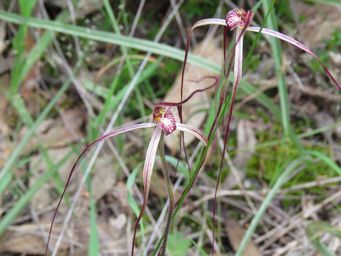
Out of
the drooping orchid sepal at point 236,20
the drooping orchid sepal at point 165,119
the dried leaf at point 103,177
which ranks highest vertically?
the dried leaf at point 103,177

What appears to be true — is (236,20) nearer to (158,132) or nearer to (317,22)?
(158,132)

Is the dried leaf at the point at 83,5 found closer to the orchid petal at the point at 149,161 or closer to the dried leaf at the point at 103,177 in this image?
the dried leaf at the point at 103,177

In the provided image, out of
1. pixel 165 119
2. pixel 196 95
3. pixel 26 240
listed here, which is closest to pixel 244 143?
pixel 196 95

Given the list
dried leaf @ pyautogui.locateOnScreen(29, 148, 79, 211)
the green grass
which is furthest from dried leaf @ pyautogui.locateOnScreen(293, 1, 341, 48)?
dried leaf @ pyautogui.locateOnScreen(29, 148, 79, 211)

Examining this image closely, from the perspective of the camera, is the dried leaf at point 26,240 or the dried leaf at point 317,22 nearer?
the dried leaf at point 26,240

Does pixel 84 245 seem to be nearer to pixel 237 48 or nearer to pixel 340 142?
pixel 340 142

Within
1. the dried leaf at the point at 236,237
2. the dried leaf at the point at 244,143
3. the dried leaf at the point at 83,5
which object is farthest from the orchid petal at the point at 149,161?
the dried leaf at the point at 83,5
